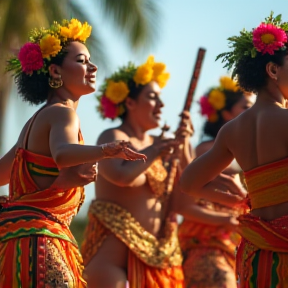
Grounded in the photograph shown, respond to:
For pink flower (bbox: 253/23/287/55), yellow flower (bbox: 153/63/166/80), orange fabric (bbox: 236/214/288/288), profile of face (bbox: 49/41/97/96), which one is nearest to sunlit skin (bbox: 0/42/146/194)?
profile of face (bbox: 49/41/97/96)

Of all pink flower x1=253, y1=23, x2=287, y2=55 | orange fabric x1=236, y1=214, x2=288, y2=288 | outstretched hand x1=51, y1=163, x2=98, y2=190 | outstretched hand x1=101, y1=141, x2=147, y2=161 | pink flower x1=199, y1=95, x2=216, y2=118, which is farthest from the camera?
pink flower x1=199, y1=95, x2=216, y2=118

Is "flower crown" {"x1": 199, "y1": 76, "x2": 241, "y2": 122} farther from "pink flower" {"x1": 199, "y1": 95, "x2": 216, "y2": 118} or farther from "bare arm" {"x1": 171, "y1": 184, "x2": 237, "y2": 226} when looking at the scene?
"bare arm" {"x1": 171, "y1": 184, "x2": 237, "y2": 226}

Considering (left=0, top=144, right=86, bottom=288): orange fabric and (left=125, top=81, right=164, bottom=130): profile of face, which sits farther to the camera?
(left=125, top=81, right=164, bottom=130): profile of face

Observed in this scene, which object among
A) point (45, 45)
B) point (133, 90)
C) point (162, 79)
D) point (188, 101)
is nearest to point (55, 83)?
point (45, 45)

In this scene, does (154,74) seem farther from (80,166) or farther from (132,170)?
(80,166)

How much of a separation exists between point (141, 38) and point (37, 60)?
7.27 meters

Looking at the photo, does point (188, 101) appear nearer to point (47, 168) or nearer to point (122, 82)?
point (122, 82)

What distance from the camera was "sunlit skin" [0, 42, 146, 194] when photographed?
496 centimetres

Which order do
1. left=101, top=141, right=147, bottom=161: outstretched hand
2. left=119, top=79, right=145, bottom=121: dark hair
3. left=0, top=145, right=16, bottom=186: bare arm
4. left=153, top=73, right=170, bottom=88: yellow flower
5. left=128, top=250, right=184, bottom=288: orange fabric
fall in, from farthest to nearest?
left=153, top=73, right=170, bottom=88: yellow flower < left=119, top=79, right=145, bottom=121: dark hair < left=128, top=250, right=184, bottom=288: orange fabric < left=0, top=145, right=16, bottom=186: bare arm < left=101, top=141, right=147, bottom=161: outstretched hand

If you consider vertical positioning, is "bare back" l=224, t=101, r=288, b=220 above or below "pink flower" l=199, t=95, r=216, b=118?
below

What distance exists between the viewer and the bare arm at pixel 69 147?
4.83 metres

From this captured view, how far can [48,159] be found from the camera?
17.3ft

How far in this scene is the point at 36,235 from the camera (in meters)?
5.12

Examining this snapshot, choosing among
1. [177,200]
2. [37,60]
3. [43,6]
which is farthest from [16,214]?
[43,6]
